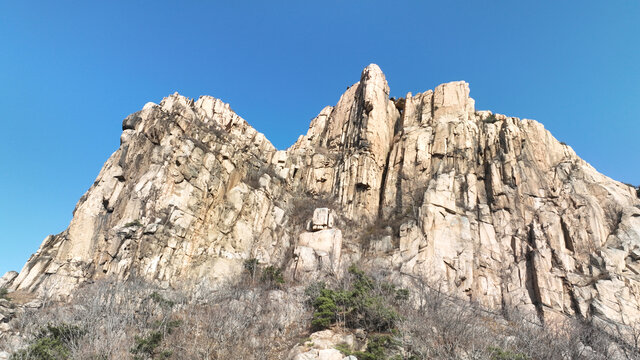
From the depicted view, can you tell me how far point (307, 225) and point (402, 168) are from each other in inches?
497

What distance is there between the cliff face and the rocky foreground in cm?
12

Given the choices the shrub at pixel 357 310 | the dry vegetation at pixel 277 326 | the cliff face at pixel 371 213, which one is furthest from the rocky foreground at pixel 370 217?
the shrub at pixel 357 310

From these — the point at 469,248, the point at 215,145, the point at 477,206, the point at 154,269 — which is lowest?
the point at 154,269

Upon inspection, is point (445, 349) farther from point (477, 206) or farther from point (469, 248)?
point (477, 206)

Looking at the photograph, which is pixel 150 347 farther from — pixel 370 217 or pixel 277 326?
pixel 370 217

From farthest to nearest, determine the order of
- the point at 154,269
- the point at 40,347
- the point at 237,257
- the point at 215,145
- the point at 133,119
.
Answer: the point at 215,145, the point at 133,119, the point at 237,257, the point at 154,269, the point at 40,347

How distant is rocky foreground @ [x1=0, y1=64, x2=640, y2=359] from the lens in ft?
88.9

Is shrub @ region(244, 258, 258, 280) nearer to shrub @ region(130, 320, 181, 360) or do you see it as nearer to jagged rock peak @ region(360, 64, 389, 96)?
shrub @ region(130, 320, 181, 360)

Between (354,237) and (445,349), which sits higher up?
(354,237)

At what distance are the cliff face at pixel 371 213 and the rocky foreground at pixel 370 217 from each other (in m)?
0.12

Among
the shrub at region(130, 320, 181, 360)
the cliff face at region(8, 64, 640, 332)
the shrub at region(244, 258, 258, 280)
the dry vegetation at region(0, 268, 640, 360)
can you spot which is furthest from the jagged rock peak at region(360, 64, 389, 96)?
the shrub at region(130, 320, 181, 360)

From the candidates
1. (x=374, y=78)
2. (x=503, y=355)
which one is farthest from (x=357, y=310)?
(x=374, y=78)

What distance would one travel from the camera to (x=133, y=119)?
3419 centimetres

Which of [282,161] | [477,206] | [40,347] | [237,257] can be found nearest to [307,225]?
[237,257]
